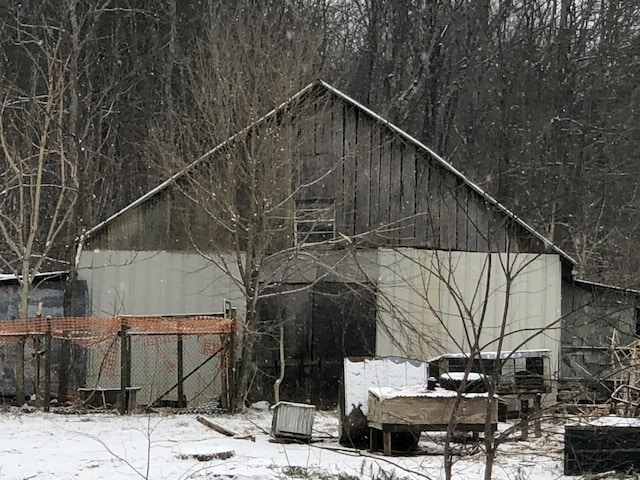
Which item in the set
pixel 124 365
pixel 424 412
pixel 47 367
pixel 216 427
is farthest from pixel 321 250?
pixel 424 412

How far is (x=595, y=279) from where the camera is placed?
86.0 ft

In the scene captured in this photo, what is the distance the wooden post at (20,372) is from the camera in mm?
13938

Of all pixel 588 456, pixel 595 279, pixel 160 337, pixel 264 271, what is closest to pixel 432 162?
pixel 264 271

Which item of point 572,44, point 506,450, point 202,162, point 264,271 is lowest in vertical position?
point 506,450

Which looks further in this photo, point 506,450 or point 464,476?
point 506,450

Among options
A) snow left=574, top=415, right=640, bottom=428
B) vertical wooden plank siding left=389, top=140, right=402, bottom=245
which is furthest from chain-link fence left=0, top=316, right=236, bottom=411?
snow left=574, top=415, right=640, bottom=428

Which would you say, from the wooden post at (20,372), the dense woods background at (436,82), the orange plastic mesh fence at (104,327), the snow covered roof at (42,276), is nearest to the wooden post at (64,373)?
the orange plastic mesh fence at (104,327)

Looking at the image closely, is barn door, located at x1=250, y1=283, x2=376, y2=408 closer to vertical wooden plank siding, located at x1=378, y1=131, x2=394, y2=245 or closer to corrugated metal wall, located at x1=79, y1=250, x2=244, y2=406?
corrugated metal wall, located at x1=79, y1=250, x2=244, y2=406

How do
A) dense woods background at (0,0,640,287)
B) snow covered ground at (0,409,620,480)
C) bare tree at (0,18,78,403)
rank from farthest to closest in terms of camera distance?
dense woods background at (0,0,640,287) < bare tree at (0,18,78,403) < snow covered ground at (0,409,620,480)

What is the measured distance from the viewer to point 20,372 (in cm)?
1394

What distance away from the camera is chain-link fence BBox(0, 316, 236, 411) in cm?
1396

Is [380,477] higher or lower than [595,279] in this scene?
lower

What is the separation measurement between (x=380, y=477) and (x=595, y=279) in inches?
744

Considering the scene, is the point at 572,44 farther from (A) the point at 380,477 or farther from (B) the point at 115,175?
(A) the point at 380,477
